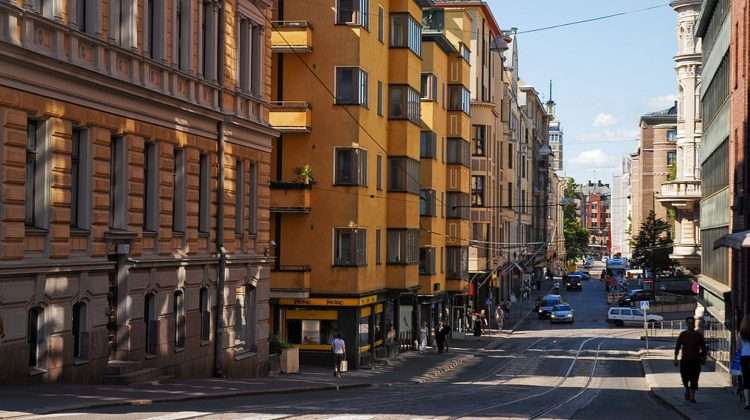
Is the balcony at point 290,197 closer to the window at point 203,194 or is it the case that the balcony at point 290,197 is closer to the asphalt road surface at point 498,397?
the asphalt road surface at point 498,397

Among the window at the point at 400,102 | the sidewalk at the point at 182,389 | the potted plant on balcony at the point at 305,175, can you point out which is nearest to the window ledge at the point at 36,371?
the sidewalk at the point at 182,389

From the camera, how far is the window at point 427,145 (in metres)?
62.1

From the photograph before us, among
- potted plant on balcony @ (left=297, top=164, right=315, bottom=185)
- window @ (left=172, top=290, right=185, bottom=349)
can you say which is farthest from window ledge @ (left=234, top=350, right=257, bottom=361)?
potted plant on balcony @ (left=297, top=164, right=315, bottom=185)

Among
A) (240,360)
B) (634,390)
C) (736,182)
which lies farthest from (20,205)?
(736,182)

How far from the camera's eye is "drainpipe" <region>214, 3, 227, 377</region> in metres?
33.6

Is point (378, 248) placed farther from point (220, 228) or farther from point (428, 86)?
point (220, 228)

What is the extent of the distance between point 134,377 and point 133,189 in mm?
3992

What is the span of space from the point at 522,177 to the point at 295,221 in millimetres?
74160

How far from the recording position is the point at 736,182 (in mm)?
40438

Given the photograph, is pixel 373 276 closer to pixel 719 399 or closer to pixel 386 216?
pixel 386 216

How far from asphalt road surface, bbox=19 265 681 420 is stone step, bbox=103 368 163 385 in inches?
101

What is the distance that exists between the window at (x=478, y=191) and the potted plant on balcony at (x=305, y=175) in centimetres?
3801

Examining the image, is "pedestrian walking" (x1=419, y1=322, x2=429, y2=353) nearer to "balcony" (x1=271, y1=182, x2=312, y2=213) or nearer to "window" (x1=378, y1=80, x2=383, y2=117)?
"window" (x1=378, y1=80, x2=383, y2=117)

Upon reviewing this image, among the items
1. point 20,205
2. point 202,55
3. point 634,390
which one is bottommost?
point 634,390
